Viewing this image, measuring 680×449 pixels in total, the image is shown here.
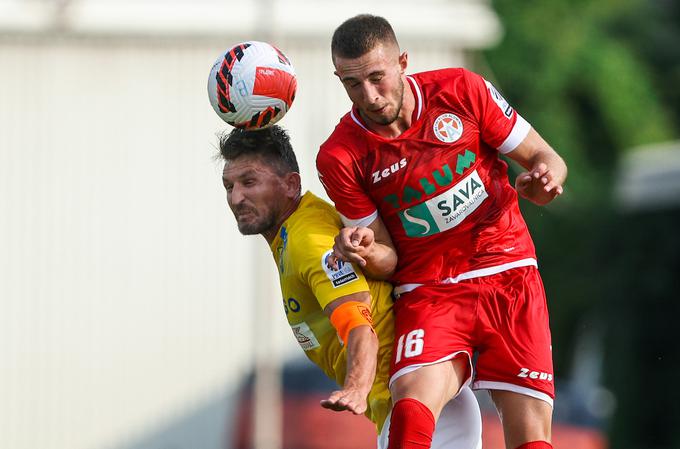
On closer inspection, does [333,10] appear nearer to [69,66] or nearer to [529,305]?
[69,66]

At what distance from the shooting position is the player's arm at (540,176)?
6.61 meters

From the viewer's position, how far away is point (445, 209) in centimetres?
690

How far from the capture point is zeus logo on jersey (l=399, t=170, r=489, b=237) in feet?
22.6

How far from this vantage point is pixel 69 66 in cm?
1720

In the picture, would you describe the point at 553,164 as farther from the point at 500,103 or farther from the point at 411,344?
the point at 411,344

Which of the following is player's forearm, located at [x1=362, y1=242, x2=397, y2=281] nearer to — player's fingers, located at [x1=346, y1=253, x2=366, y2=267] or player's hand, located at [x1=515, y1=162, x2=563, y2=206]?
player's fingers, located at [x1=346, y1=253, x2=366, y2=267]

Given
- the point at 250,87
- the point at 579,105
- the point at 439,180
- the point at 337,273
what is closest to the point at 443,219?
the point at 439,180

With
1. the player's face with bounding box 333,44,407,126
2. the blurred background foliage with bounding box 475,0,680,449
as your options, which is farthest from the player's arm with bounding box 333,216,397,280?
the blurred background foliage with bounding box 475,0,680,449

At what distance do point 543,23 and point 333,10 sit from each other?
10498 mm

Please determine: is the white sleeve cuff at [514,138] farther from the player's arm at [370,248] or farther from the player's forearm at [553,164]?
the player's arm at [370,248]

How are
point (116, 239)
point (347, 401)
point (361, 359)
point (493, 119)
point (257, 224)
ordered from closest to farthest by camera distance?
point (347, 401), point (361, 359), point (493, 119), point (257, 224), point (116, 239)

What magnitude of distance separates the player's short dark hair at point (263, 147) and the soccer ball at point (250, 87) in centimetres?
8

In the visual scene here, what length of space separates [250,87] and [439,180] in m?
1.03

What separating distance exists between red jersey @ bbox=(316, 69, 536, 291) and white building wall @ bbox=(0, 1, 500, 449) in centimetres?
994
